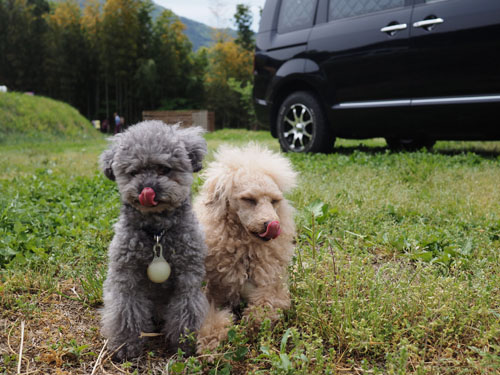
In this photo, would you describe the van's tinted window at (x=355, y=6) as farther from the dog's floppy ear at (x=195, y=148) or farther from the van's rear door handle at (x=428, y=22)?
the dog's floppy ear at (x=195, y=148)

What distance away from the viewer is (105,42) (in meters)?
33.0

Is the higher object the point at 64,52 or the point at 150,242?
the point at 64,52

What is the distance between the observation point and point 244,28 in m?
45.5

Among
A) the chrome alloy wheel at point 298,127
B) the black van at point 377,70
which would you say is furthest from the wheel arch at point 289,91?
the chrome alloy wheel at point 298,127

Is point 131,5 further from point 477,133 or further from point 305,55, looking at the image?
point 477,133

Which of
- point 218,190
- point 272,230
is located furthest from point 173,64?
point 272,230

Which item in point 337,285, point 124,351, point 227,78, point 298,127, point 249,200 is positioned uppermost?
point 227,78

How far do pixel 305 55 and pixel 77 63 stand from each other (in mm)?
34262

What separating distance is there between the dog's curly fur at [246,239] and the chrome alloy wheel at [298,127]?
170 inches

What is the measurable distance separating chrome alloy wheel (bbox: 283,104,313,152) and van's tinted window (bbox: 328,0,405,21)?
148cm

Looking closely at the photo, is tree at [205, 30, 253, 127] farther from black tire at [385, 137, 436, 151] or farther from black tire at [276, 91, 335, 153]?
black tire at [276, 91, 335, 153]

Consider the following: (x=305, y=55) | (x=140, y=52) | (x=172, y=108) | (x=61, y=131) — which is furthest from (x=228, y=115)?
(x=305, y=55)

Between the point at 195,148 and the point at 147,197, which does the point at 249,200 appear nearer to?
the point at 195,148

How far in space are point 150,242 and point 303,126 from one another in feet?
16.2
